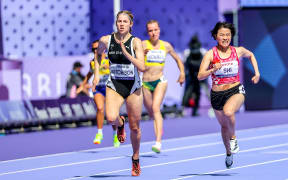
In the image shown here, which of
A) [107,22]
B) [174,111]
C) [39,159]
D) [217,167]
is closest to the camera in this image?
[217,167]

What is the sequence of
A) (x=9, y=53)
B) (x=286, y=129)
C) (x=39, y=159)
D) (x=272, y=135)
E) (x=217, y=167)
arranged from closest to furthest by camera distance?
(x=217, y=167)
(x=39, y=159)
(x=272, y=135)
(x=286, y=129)
(x=9, y=53)

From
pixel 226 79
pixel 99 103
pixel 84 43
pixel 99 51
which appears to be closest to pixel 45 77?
pixel 84 43

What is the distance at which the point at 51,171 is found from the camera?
11.2m

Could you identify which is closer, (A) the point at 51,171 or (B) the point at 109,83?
(B) the point at 109,83

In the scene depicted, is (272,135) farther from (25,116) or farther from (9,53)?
(9,53)

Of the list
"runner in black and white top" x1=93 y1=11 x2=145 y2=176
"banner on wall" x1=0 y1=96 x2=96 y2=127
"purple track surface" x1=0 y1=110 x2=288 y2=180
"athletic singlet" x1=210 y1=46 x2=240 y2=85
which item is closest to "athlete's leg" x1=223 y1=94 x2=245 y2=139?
"athletic singlet" x1=210 y1=46 x2=240 y2=85

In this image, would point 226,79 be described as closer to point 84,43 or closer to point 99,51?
point 99,51

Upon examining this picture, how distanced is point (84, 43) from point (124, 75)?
1654cm

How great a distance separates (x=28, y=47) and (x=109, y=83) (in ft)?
49.7

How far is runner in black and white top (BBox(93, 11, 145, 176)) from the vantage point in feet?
32.5

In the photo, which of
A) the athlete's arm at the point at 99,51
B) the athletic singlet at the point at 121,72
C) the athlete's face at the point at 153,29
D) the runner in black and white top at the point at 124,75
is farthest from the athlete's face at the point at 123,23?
the athlete's face at the point at 153,29

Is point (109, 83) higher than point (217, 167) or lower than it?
higher

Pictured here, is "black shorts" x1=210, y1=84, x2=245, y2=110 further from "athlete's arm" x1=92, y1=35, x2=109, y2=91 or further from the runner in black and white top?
"athlete's arm" x1=92, y1=35, x2=109, y2=91

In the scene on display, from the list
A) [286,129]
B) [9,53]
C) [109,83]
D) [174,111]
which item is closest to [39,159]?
[109,83]
